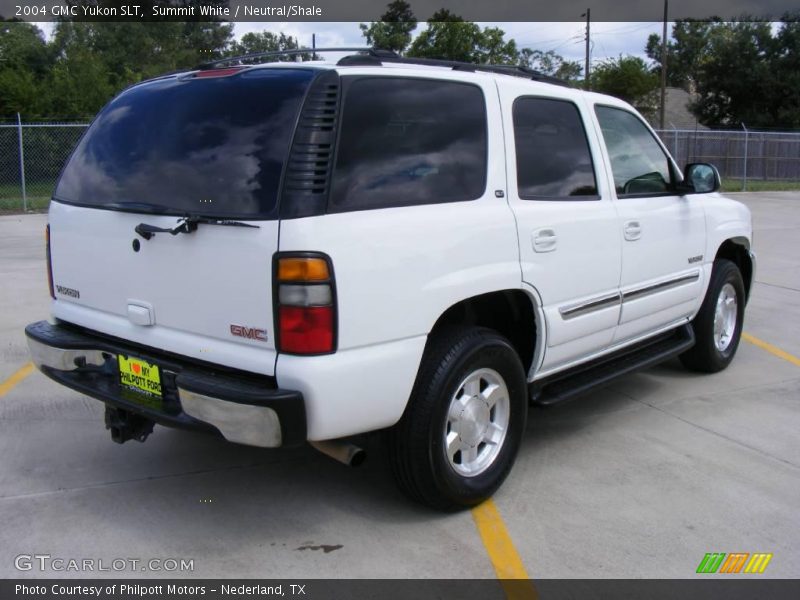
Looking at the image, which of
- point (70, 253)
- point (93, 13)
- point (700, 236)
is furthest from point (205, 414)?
point (93, 13)

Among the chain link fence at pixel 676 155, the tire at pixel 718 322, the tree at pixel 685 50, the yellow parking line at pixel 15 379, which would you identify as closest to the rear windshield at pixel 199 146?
the yellow parking line at pixel 15 379

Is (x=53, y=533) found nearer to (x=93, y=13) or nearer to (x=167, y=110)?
(x=167, y=110)

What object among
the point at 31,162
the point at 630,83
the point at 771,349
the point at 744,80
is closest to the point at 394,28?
the point at 630,83

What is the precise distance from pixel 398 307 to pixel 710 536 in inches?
71.4

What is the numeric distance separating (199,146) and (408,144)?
89 centimetres

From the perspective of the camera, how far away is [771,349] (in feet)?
22.4

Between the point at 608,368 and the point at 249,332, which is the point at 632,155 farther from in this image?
the point at 249,332

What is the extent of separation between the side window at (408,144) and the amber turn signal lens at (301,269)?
0.24 meters

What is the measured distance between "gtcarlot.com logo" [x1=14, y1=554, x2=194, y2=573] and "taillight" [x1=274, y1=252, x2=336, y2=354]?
42.9 inches

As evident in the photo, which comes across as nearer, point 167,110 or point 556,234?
point 167,110

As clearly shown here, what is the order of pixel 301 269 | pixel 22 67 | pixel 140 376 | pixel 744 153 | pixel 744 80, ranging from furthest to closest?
pixel 744 80, pixel 744 153, pixel 22 67, pixel 140 376, pixel 301 269

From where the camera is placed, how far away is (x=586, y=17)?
140 feet

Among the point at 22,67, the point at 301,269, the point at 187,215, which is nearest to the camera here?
the point at 301,269
